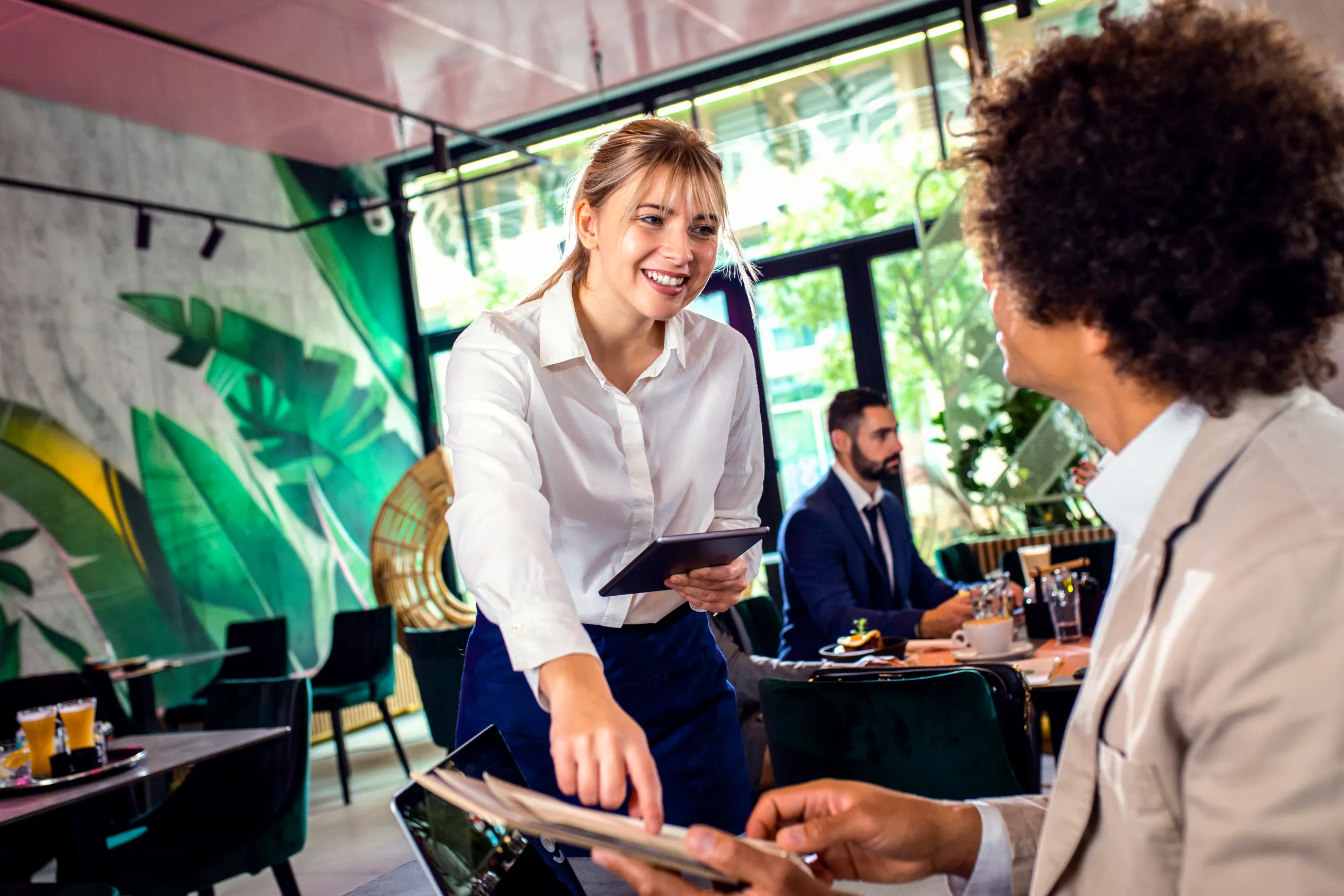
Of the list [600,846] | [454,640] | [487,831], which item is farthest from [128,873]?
[600,846]

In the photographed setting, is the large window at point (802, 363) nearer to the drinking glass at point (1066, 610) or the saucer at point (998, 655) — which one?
the drinking glass at point (1066, 610)

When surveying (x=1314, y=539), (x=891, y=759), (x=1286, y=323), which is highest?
(x=1286, y=323)

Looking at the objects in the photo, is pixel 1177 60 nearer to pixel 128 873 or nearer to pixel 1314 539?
pixel 1314 539

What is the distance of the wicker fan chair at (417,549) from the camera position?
7266mm

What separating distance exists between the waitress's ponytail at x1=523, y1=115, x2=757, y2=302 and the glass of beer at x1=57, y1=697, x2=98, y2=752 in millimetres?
1893

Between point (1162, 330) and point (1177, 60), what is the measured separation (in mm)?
196

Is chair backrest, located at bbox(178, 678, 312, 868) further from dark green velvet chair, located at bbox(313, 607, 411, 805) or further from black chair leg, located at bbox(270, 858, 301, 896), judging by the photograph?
dark green velvet chair, located at bbox(313, 607, 411, 805)

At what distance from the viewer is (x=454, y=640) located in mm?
4125

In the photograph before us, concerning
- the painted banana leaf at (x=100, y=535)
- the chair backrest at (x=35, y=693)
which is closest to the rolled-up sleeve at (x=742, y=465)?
the chair backrest at (x=35, y=693)

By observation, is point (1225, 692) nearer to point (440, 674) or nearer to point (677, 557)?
point (677, 557)

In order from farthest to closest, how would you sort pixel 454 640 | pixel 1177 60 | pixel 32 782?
pixel 454 640
pixel 32 782
pixel 1177 60

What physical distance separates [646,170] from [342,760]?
465 centimetres

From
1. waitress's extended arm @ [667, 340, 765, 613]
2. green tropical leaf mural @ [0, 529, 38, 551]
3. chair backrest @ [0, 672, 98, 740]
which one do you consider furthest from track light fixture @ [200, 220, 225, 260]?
waitress's extended arm @ [667, 340, 765, 613]

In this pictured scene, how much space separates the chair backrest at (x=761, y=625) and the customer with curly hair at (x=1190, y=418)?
290 cm
